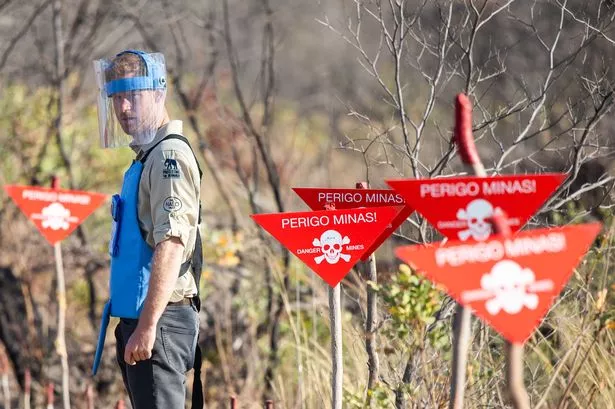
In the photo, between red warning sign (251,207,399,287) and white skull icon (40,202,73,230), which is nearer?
red warning sign (251,207,399,287)

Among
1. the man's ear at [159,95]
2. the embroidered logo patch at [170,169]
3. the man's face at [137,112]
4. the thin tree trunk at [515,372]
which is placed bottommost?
the thin tree trunk at [515,372]

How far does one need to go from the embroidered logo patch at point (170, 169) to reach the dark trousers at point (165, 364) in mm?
475

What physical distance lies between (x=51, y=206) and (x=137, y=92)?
75.1 inches

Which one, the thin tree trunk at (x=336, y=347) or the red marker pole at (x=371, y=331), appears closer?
the thin tree trunk at (x=336, y=347)

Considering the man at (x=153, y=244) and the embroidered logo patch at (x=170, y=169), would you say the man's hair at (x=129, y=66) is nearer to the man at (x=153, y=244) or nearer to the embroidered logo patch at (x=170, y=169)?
the man at (x=153, y=244)

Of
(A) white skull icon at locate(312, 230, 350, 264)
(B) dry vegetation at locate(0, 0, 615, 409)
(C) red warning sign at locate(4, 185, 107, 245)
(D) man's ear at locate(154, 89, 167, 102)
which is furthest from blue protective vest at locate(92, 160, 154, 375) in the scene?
(C) red warning sign at locate(4, 185, 107, 245)

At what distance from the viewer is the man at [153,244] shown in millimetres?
3482

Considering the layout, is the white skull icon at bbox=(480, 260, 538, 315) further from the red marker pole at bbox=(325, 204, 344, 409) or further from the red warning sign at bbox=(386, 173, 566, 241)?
the red marker pole at bbox=(325, 204, 344, 409)

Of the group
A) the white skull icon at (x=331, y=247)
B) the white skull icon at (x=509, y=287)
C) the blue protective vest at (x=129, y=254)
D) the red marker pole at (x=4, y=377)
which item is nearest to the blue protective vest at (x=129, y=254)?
the blue protective vest at (x=129, y=254)

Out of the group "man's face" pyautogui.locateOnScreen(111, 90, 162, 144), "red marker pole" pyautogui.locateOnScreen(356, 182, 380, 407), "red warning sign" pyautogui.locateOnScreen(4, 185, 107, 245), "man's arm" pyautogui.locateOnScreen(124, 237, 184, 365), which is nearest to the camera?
"man's arm" pyautogui.locateOnScreen(124, 237, 184, 365)

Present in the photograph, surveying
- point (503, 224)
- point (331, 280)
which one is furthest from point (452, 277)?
point (331, 280)

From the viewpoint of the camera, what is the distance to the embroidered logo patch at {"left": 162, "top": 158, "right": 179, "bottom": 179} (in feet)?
11.5

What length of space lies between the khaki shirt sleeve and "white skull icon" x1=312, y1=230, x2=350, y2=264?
452 mm

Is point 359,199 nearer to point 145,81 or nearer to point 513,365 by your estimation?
point 145,81
